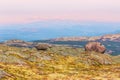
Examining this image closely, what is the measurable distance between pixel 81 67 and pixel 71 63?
8243 mm

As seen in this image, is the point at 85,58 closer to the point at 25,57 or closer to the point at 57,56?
the point at 57,56

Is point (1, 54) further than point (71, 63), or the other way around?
point (71, 63)

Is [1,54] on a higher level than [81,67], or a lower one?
higher

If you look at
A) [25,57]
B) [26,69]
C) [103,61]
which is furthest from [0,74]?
[103,61]

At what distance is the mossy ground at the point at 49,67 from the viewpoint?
367 ft

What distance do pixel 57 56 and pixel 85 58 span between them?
17.5 meters

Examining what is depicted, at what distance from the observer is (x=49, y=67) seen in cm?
13862

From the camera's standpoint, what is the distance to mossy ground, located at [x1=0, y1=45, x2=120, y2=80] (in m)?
112

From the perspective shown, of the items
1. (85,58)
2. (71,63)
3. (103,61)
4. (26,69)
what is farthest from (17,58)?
(103,61)

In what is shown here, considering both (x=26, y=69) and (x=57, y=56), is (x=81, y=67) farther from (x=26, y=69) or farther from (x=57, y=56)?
(x=26, y=69)

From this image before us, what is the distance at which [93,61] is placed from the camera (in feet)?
551

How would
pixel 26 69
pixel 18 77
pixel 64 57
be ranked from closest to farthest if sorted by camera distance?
1. pixel 18 77
2. pixel 26 69
3. pixel 64 57

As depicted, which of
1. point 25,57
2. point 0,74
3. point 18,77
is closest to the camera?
point 0,74

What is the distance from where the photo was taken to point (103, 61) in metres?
175
